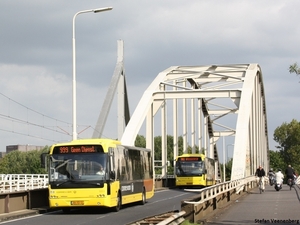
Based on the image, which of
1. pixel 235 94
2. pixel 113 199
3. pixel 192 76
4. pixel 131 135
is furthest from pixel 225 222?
pixel 192 76

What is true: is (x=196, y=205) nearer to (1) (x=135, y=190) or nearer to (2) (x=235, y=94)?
(1) (x=135, y=190)

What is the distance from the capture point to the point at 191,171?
169 ft

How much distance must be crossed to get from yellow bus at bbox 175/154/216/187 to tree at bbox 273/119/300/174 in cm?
8992

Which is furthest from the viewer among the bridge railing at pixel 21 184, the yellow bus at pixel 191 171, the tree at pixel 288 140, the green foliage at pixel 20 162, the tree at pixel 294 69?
the tree at pixel 288 140

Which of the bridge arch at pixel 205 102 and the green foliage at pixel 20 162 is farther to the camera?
the green foliage at pixel 20 162

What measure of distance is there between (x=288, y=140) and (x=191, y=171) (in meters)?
99.9

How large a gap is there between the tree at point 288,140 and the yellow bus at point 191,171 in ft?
295

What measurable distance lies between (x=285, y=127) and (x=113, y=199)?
128011mm

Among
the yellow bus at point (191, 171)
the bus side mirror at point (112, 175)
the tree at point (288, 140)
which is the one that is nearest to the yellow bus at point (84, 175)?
the bus side mirror at point (112, 175)

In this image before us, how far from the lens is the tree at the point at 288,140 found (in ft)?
461

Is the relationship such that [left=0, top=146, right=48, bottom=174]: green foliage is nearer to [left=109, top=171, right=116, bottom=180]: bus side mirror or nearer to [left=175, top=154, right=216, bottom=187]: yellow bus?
[left=175, top=154, right=216, bottom=187]: yellow bus

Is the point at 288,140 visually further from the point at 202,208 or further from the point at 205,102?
the point at 202,208

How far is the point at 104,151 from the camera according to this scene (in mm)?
23578

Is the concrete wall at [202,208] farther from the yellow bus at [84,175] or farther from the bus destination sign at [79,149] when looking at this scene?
the bus destination sign at [79,149]
